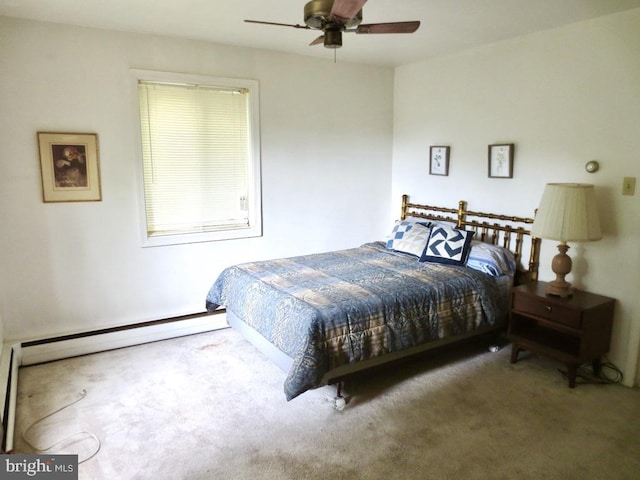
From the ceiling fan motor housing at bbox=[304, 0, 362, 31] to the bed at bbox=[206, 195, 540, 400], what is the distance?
5.18ft

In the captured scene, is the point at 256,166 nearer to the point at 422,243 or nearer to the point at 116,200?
the point at 116,200

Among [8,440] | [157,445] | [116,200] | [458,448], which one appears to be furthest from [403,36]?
[8,440]

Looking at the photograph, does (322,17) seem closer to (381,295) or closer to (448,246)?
(381,295)

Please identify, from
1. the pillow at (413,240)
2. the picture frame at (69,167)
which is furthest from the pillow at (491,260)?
the picture frame at (69,167)

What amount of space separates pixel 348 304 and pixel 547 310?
4.68ft

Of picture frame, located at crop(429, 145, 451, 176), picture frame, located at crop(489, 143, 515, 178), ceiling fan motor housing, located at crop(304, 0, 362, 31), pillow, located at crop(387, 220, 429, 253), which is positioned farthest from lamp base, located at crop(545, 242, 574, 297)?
ceiling fan motor housing, located at crop(304, 0, 362, 31)

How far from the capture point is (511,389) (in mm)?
3029

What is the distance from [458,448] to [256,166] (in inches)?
113

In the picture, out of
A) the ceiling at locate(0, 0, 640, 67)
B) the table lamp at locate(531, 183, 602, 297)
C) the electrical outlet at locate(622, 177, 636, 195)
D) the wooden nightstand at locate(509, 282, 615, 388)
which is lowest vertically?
the wooden nightstand at locate(509, 282, 615, 388)

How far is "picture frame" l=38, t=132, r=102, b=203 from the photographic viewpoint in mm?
3351

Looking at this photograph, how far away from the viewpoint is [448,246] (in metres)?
3.81

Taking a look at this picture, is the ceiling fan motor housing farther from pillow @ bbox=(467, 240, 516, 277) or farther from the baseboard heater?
the baseboard heater

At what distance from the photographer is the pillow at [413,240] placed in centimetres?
405

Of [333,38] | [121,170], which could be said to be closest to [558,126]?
[333,38]
